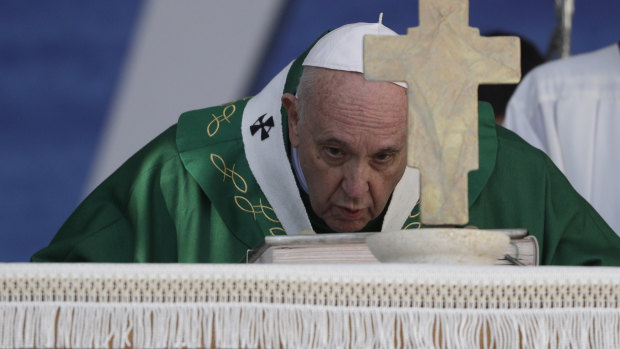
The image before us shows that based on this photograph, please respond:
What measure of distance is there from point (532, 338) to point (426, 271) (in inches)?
8.9

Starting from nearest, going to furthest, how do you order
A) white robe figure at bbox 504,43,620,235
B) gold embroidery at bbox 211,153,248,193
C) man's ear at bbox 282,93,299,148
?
man's ear at bbox 282,93,299,148 < gold embroidery at bbox 211,153,248,193 < white robe figure at bbox 504,43,620,235

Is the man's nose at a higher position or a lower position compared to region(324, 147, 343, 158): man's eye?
lower

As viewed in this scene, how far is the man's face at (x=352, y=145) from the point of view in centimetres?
352

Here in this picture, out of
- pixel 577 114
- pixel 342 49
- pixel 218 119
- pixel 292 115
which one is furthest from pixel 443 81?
pixel 577 114

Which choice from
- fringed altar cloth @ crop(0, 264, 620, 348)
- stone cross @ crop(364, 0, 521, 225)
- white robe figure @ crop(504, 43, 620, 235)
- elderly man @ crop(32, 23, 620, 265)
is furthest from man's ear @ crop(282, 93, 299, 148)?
white robe figure @ crop(504, 43, 620, 235)

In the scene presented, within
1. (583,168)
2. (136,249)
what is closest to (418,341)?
(136,249)

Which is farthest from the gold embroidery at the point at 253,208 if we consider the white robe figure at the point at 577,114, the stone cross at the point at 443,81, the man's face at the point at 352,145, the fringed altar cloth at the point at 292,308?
the white robe figure at the point at 577,114

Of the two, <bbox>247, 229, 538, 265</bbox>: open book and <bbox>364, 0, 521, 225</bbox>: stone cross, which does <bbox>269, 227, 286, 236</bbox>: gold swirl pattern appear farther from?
<bbox>364, 0, 521, 225</bbox>: stone cross

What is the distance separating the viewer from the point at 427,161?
2.59 meters

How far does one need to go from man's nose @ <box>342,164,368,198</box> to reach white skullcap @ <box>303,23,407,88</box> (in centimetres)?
27

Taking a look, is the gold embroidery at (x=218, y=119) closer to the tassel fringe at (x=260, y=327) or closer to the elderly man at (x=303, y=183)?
the elderly man at (x=303, y=183)

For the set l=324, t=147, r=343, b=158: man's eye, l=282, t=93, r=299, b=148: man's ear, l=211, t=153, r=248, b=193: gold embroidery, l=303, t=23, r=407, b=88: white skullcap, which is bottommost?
l=211, t=153, r=248, b=193: gold embroidery

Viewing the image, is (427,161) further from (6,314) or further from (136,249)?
(136,249)

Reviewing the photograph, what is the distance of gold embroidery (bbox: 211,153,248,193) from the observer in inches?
155
